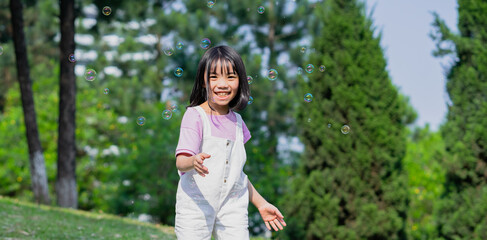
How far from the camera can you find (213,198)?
253 centimetres

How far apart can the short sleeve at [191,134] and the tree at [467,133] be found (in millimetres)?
6731

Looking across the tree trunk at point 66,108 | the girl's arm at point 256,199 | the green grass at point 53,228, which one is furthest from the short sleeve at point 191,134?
the tree trunk at point 66,108

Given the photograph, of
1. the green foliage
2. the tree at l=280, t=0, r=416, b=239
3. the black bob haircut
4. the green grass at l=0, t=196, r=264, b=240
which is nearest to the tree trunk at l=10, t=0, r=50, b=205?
the green grass at l=0, t=196, r=264, b=240

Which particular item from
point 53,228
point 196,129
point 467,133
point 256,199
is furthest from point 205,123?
point 467,133

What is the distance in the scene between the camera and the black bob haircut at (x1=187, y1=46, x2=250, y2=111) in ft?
8.61

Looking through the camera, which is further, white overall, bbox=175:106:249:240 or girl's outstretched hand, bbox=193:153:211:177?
white overall, bbox=175:106:249:240

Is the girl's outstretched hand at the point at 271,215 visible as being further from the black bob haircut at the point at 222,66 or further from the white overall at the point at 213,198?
the black bob haircut at the point at 222,66

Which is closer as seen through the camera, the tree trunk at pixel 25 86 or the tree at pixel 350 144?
the tree at pixel 350 144

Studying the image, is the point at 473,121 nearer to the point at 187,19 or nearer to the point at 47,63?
the point at 187,19

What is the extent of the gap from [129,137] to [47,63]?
405 inches

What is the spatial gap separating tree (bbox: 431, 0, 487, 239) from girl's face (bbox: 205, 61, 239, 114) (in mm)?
6614

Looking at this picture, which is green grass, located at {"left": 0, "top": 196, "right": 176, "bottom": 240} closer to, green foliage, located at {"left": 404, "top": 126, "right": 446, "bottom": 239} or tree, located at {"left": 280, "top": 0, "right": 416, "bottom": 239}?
tree, located at {"left": 280, "top": 0, "right": 416, "bottom": 239}

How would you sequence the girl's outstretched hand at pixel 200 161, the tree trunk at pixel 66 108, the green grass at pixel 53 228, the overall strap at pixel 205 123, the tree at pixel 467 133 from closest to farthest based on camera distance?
the girl's outstretched hand at pixel 200 161
the overall strap at pixel 205 123
the green grass at pixel 53 228
the tree at pixel 467 133
the tree trunk at pixel 66 108

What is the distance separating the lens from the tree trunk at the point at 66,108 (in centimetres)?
1070
